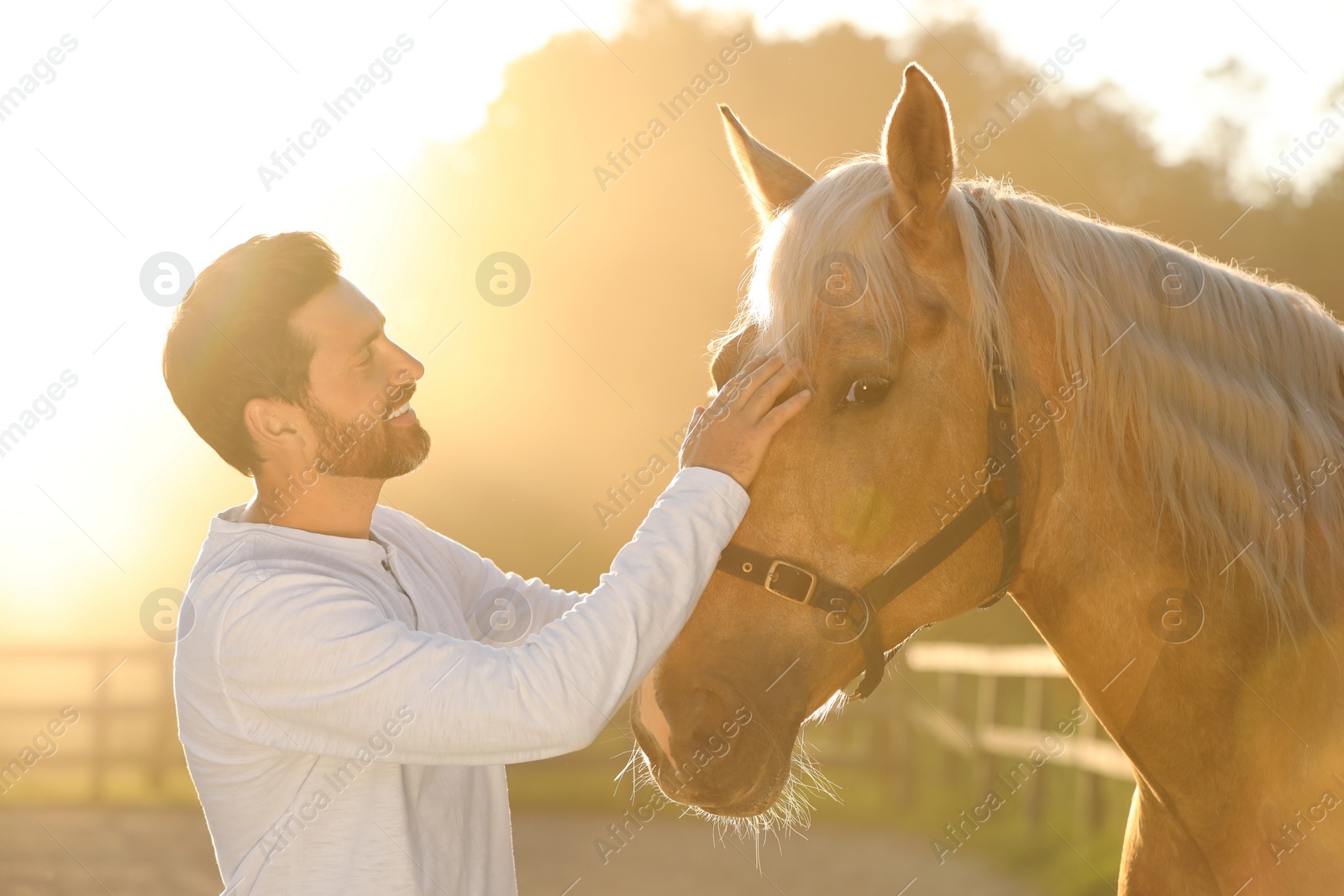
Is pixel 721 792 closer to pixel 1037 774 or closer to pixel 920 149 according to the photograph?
pixel 920 149

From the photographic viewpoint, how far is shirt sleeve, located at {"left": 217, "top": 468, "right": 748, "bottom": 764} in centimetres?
198

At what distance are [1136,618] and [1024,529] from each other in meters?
0.28

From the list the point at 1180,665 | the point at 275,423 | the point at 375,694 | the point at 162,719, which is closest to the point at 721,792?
the point at 375,694

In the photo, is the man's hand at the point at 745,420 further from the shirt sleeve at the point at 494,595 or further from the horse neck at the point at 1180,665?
the shirt sleeve at the point at 494,595

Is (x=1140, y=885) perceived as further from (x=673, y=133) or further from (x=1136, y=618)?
(x=673, y=133)

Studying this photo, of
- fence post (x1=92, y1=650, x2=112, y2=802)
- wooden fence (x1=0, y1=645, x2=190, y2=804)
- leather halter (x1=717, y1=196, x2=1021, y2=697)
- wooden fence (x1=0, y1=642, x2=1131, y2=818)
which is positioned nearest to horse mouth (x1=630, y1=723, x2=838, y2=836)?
leather halter (x1=717, y1=196, x2=1021, y2=697)

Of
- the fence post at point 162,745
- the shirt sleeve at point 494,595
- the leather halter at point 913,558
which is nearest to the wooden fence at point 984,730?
the shirt sleeve at point 494,595

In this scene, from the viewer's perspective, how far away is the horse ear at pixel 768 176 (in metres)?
2.75

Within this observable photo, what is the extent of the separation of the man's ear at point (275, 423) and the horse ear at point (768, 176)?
50.0 inches

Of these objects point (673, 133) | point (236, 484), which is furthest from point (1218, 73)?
point (236, 484)

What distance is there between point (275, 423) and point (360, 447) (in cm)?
20

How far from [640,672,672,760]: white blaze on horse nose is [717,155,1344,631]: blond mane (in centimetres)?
76

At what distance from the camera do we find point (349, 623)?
2.09m

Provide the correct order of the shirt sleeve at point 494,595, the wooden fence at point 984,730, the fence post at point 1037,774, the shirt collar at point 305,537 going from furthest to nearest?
the fence post at point 1037,774 < the wooden fence at point 984,730 < the shirt sleeve at point 494,595 < the shirt collar at point 305,537
